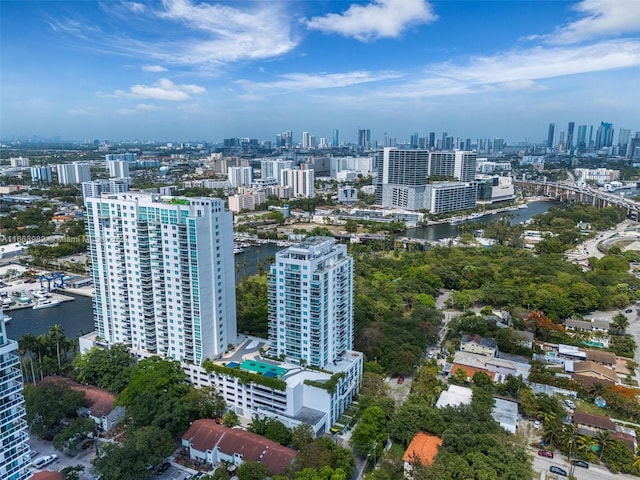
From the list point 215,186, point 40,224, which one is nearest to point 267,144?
point 215,186

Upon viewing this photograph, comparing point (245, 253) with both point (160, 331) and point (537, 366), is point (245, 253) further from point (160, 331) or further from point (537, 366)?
point (537, 366)

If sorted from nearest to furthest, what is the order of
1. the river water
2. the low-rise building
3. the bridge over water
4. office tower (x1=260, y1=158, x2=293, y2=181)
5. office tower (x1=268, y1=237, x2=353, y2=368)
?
the low-rise building → office tower (x1=268, y1=237, x2=353, y2=368) → the river water → the bridge over water → office tower (x1=260, y1=158, x2=293, y2=181)

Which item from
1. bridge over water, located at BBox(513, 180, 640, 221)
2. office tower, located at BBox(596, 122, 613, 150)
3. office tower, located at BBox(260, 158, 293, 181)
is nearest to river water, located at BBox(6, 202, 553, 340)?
office tower, located at BBox(260, 158, 293, 181)

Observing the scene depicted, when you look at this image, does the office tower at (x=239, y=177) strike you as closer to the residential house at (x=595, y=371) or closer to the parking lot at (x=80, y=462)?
the residential house at (x=595, y=371)

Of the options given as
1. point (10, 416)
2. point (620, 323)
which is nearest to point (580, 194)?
point (620, 323)

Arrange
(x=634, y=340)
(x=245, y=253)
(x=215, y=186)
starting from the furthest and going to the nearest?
(x=215, y=186) → (x=245, y=253) → (x=634, y=340)

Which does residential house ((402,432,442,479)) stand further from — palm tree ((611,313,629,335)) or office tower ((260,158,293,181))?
office tower ((260,158,293,181))

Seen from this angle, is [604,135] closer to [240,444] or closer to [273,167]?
[273,167]
